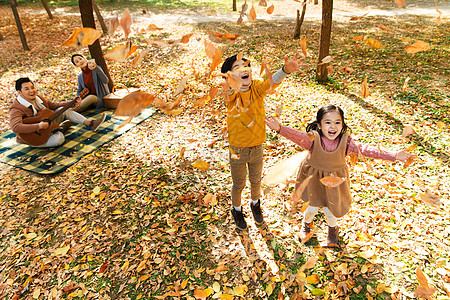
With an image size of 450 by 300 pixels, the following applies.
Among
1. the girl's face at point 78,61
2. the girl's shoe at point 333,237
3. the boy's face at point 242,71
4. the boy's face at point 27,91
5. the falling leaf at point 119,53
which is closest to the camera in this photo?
the falling leaf at point 119,53

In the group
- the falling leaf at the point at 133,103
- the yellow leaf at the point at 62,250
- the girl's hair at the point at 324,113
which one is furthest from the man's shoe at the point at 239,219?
the yellow leaf at the point at 62,250

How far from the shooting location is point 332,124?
7.27 ft

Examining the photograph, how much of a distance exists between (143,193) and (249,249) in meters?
1.70

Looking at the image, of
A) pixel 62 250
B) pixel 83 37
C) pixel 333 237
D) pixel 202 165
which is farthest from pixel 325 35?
pixel 62 250

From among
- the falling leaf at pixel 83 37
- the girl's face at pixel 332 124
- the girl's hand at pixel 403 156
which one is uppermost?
the falling leaf at pixel 83 37

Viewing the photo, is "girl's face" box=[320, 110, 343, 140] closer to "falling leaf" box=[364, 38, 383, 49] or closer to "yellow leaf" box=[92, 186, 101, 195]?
"falling leaf" box=[364, 38, 383, 49]

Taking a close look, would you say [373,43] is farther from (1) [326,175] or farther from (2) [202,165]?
(2) [202,165]

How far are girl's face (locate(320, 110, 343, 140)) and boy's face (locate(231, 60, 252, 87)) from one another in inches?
29.3

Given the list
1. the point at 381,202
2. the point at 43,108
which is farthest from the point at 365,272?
the point at 43,108

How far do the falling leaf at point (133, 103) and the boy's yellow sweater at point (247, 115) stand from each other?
76cm

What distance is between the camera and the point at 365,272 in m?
2.58

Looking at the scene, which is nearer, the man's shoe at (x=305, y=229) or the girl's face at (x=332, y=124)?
the girl's face at (x=332, y=124)

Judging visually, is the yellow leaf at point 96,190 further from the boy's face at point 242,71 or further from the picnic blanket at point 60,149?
the boy's face at point 242,71

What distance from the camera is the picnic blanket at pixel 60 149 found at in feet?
14.2
